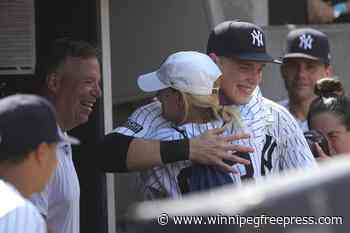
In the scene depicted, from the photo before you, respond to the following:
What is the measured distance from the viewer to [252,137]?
4.49 meters

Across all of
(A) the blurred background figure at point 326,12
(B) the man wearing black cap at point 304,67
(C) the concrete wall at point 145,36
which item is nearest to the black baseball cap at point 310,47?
(B) the man wearing black cap at point 304,67

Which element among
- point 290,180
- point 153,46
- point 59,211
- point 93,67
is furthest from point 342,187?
point 153,46

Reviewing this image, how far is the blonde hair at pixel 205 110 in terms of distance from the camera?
4430mm

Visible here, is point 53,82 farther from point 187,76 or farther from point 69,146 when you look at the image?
point 187,76

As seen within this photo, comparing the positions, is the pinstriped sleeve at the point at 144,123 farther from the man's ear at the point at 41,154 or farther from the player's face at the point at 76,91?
the man's ear at the point at 41,154

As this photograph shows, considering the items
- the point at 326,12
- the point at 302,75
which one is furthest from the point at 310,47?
the point at 326,12

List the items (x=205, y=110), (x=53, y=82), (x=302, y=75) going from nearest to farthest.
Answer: (x=205, y=110) → (x=53, y=82) → (x=302, y=75)

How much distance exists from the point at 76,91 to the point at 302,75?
1786 mm

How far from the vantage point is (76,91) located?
4875 mm

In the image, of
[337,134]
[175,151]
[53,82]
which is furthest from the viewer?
[337,134]

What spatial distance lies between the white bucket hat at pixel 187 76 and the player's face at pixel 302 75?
5.06ft

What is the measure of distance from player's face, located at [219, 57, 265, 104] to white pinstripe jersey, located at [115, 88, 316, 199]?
0.19 ft

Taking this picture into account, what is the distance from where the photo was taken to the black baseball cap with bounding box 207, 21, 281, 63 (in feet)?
15.4

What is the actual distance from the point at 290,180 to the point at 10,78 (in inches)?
125
